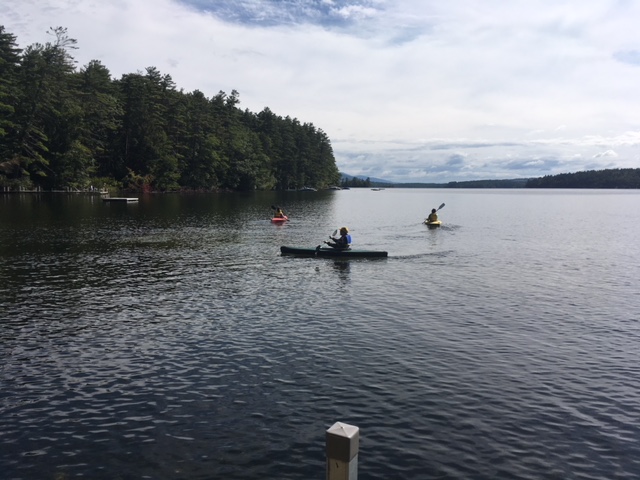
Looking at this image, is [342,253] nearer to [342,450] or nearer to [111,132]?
[342,450]

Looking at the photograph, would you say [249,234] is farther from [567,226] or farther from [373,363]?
[567,226]

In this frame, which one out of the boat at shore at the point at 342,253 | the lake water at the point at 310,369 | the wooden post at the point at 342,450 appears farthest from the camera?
the boat at shore at the point at 342,253

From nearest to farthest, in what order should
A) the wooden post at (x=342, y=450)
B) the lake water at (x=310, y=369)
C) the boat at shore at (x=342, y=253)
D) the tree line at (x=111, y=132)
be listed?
1. the wooden post at (x=342, y=450)
2. the lake water at (x=310, y=369)
3. the boat at shore at (x=342, y=253)
4. the tree line at (x=111, y=132)

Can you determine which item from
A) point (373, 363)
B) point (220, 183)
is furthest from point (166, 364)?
point (220, 183)

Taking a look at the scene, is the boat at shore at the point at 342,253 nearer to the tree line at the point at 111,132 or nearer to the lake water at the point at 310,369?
the lake water at the point at 310,369

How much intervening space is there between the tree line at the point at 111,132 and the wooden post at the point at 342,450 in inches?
3678

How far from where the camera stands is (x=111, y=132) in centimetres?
12175

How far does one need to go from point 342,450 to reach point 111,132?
12925 centimetres

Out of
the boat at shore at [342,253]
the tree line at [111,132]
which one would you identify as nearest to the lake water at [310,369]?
the boat at shore at [342,253]

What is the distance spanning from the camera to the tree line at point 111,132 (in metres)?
92.0

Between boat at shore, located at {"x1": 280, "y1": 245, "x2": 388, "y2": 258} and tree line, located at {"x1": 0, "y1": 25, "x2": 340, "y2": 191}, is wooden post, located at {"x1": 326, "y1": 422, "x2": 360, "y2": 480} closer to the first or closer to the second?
boat at shore, located at {"x1": 280, "y1": 245, "x2": 388, "y2": 258}

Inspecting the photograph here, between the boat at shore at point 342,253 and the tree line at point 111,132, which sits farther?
the tree line at point 111,132

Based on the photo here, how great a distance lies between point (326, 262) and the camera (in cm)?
3650

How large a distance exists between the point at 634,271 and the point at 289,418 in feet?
104
